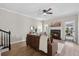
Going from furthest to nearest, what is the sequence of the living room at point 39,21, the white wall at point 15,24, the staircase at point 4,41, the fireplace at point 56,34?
1. the fireplace at point 56,34
2. the white wall at point 15,24
3. the living room at point 39,21
4. the staircase at point 4,41

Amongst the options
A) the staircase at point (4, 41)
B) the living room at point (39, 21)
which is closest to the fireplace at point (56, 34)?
the living room at point (39, 21)

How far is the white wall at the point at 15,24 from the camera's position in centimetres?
441

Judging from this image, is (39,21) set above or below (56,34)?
above

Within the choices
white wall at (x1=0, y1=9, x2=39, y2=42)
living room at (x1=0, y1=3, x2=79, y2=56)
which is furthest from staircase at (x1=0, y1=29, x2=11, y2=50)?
white wall at (x1=0, y1=9, x2=39, y2=42)

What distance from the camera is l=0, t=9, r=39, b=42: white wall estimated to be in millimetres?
4405

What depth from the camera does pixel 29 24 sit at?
6.36 metres

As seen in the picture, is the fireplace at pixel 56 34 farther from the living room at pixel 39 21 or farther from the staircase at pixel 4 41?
the staircase at pixel 4 41

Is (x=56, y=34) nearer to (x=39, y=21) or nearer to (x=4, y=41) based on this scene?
(x=39, y=21)

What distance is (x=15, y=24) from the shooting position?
5164 mm

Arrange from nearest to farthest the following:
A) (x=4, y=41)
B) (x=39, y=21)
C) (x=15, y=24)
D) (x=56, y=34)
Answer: (x=4, y=41) < (x=15, y=24) < (x=56, y=34) < (x=39, y=21)

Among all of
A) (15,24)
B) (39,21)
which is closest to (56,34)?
(39,21)

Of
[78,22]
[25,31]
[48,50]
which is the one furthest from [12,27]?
[78,22]

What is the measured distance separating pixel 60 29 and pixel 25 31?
3399 millimetres

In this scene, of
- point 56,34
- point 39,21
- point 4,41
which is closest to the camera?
point 4,41
